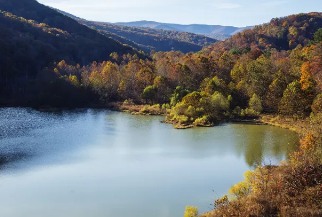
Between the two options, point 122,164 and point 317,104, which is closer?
point 122,164

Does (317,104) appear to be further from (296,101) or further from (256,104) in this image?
(256,104)

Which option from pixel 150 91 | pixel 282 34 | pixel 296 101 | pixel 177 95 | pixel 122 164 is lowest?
pixel 122 164

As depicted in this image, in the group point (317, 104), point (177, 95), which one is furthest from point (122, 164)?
point (177, 95)

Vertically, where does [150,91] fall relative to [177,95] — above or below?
above

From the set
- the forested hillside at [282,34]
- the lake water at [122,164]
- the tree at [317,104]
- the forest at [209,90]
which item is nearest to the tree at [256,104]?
the forest at [209,90]

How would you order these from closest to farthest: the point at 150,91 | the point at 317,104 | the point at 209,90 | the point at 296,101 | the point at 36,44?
the point at 317,104 < the point at 296,101 < the point at 209,90 < the point at 150,91 < the point at 36,44

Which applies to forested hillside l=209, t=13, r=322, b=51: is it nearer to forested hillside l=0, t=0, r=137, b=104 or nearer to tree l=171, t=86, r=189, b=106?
forested hillside l=0, t=0, r=137, b=104

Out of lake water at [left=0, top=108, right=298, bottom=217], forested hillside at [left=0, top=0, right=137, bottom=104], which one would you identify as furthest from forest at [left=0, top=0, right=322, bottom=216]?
lake water at [left=0, top=108, right=298, bottom=217]
